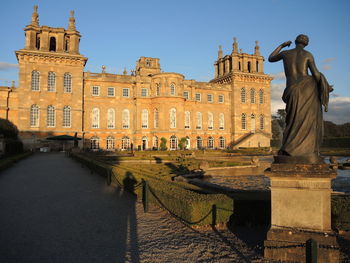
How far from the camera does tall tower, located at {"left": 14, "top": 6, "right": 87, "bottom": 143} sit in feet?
113

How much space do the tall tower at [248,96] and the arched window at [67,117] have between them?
26329mm

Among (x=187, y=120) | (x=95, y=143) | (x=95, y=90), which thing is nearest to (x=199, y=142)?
(x=187, y=120)

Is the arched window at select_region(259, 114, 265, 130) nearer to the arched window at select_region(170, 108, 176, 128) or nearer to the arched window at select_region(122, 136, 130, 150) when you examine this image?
the arched window at select_region(170, 108, 176, 128)

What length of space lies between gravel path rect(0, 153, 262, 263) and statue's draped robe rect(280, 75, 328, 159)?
213cm

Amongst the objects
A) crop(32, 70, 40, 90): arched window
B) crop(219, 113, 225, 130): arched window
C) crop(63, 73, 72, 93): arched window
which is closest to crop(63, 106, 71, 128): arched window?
crop(63, 73, 72, 93): arched window

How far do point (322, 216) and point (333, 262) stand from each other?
2.35 ft

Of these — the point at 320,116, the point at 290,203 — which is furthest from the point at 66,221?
the point at 320,116

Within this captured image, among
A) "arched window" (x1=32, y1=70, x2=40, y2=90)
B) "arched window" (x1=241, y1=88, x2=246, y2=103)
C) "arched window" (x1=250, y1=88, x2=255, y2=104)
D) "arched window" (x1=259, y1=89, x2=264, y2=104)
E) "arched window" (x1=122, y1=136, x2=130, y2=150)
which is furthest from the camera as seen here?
"arched window" (x1=259, y1=89, x2=264, y2=104)

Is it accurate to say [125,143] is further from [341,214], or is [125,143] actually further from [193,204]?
[341,214]

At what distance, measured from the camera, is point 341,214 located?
18.9 ft

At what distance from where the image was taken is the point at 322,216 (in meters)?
4.47

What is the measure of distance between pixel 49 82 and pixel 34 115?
4.91 m

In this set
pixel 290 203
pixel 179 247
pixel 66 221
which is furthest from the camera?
pixel 66 221

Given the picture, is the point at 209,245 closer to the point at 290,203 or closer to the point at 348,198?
the point at 290,203
